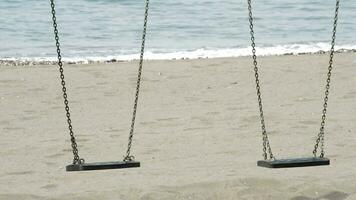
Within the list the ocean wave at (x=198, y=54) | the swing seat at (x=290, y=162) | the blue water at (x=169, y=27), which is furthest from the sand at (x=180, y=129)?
the blue water at (x=169, y=27)

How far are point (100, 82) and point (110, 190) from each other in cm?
569

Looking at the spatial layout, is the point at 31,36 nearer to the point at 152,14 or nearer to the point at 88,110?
the point at 152,14

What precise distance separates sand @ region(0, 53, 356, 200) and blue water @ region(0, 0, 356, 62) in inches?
141

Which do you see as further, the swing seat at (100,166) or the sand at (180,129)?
the sand at (180,129)

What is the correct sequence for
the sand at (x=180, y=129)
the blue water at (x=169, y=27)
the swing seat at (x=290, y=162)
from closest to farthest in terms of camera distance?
the swing seat at (x=290, y=162) → the sand at (x=180, y=129) → the blue water at (x=169, y=27)

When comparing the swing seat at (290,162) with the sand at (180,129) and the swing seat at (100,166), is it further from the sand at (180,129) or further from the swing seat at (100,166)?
the swing seat at (100,166)

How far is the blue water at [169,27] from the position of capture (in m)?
17.4

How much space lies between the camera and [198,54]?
53.5 feet

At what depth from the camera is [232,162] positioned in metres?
7.31

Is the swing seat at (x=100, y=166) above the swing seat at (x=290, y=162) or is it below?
above

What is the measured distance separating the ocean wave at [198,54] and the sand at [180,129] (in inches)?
59.6

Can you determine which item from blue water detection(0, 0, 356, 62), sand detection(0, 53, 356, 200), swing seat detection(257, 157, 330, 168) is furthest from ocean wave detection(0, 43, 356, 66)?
swing seat detection(257, 157, 330, 168)

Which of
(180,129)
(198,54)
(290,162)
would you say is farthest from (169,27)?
(290,162)

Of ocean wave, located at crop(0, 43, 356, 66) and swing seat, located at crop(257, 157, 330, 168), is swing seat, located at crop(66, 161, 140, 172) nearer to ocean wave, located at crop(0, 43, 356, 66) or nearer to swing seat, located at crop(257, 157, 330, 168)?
swing seat, located at crop(257, 157, 330, 168)
